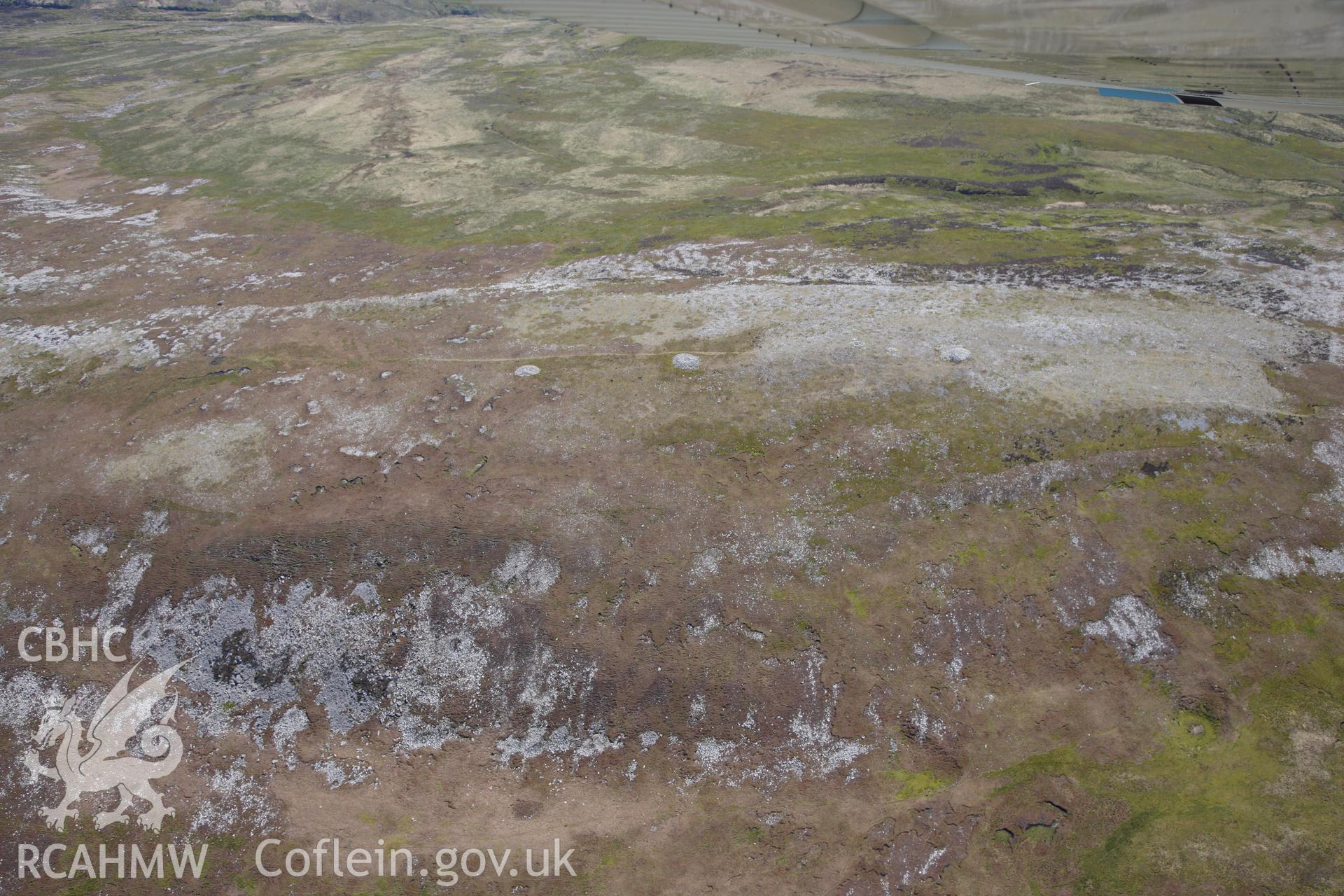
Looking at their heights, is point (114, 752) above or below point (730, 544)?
below

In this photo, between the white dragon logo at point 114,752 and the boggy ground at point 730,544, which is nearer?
the boggy ground at point 730,544

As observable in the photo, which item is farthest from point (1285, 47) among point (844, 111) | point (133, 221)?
point (844, 111)

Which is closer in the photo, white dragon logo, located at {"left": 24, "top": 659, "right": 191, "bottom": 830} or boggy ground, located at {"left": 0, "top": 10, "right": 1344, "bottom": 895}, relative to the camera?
boggy ground, located at {"left": 0, "top": 10, "right": 1344, "bottom": 895}

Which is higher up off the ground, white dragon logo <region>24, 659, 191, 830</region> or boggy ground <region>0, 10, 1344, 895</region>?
boggy ground <region>0, 10, 1344, 895</region>

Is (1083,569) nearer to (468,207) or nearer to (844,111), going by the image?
(468,207)

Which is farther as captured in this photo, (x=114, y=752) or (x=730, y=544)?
(x=730, y=544)
